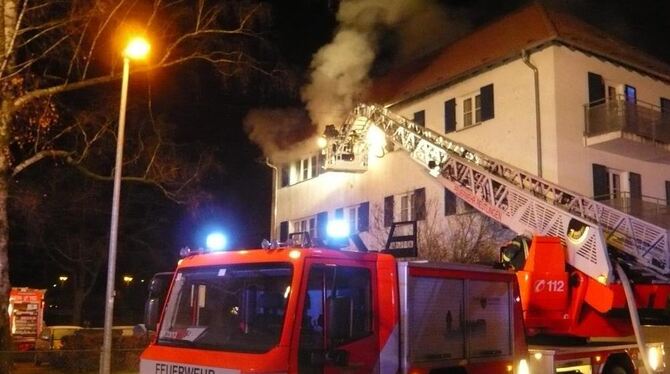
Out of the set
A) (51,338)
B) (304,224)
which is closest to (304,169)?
(304,224)

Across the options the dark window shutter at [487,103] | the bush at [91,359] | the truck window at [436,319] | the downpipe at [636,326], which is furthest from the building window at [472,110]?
the truck window at [436,319]

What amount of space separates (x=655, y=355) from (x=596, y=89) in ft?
38.0

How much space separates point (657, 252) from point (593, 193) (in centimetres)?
754

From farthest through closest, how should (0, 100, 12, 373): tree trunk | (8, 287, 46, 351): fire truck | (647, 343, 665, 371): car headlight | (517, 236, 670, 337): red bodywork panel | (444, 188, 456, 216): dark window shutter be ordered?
(444, 188, 456, 216): dark window shutter
(8, 287, 46, 351): fire truck
(0, 100, 12, 373): tree trunk
(647, 343, 665, 371): car headlight
(517, 236, 670, 337): red bodywork panel

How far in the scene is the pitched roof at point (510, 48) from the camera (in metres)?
19.0

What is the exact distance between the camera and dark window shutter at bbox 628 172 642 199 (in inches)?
781

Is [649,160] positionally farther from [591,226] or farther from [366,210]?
[591,226]

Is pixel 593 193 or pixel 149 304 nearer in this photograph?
pixel 149 304

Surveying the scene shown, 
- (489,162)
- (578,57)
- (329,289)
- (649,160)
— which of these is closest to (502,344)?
(329,289)

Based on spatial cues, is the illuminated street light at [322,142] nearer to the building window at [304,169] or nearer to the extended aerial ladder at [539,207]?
the building window at [304,169]

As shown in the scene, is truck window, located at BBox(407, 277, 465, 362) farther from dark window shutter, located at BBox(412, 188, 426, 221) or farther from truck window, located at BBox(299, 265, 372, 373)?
dark window shutter, located at BBox(412, 188, 426, 221)

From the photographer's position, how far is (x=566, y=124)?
18250mm

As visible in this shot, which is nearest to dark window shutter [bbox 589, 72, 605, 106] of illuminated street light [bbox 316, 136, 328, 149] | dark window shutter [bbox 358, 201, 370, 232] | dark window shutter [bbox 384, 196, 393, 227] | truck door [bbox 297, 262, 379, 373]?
dark window shutter [bbox 384, 196, 393, 227]

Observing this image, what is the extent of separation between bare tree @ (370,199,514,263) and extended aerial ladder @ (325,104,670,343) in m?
2.09
